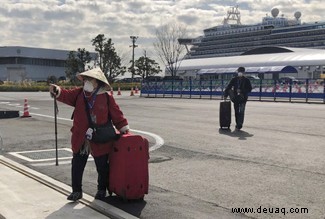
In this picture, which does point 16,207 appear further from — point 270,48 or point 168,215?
point 270,48

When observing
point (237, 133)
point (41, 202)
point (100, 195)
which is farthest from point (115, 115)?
point (237, 133)

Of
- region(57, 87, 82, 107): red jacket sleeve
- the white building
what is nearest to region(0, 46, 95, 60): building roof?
the white building

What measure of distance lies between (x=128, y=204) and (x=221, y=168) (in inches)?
94.1

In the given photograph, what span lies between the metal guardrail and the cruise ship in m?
67.3

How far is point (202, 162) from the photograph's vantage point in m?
7.85

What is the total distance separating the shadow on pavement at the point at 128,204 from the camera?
5.10 meters

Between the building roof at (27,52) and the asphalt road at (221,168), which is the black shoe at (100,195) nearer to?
the asphalt road at (221,168)

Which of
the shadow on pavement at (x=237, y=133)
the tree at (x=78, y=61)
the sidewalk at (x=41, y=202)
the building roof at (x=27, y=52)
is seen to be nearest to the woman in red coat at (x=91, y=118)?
the sidewalk at (x=41, y=202)

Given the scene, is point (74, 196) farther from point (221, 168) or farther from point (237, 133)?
point (237, 133)

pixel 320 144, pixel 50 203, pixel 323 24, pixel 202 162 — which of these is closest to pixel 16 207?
pixel 50 203

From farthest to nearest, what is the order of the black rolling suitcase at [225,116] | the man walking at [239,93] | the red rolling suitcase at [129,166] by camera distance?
the black rolling suitcase at [225,116]
the man walking at [239,93]
the red rolling suitcase at [129,166]

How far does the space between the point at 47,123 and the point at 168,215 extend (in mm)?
10924

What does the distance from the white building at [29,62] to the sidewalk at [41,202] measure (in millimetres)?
109784

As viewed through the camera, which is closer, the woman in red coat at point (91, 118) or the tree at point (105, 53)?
the woman in red coat at point (91, 118)
